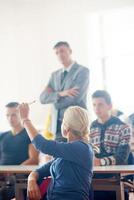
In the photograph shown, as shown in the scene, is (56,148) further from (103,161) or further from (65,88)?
(65,88)

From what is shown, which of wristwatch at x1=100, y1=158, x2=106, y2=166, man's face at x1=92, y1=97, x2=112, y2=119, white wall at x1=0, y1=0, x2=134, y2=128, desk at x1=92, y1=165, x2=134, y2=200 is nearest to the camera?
desk at x1=92, y1=165, x2=134, y2=200

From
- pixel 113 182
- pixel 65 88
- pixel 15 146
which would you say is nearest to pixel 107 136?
pixel 113 182

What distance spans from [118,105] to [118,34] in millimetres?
928

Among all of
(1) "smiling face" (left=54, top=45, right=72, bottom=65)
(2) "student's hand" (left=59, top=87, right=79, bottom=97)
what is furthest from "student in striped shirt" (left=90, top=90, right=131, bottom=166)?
(1) "smiling face" (left=54, top=45, right=72, bottom=65)

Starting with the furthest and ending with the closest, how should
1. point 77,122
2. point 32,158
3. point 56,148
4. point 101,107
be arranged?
point 32,158, point 101,107, point 77,122, point 56,148

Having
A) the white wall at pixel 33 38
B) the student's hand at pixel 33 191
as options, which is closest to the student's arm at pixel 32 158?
the student's hand at pixel 33 191

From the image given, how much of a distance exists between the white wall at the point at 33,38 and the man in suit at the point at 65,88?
1.19 metres

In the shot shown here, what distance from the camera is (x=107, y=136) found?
9.75 feet

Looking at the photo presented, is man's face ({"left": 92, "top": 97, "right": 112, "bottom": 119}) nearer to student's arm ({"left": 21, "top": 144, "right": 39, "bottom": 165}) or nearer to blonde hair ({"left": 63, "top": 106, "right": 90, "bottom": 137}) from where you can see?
student's arm ({"left": 21, "top": 144, "right": 39, "bottom": 165})

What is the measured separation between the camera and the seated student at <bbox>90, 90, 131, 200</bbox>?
284cm

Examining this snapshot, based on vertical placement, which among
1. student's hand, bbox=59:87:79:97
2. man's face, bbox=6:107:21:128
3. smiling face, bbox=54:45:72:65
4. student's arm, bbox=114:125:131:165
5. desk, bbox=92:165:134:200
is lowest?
desk, bbox=92:165:134:200

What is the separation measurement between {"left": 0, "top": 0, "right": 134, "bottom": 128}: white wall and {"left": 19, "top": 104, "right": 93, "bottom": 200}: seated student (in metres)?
2.63

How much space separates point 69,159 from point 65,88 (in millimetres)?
1493

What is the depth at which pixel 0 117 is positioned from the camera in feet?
15.5
